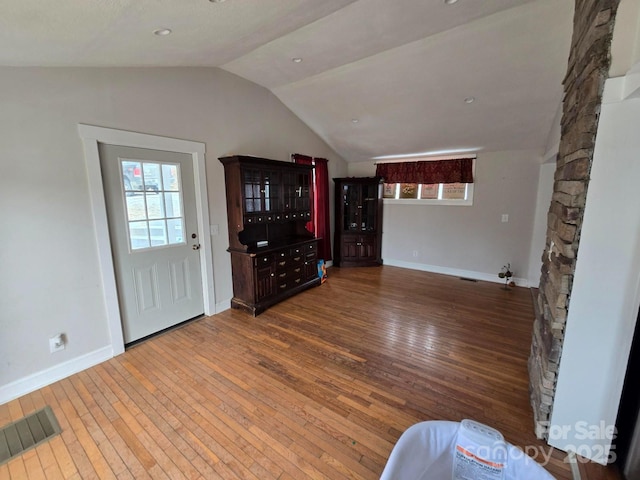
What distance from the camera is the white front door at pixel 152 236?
8.39ft

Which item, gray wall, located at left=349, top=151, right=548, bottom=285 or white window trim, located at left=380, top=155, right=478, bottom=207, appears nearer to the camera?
gray wall, located at left=349, top=151, right=548, bottom=285

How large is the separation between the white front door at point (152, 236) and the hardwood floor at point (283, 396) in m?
0.32

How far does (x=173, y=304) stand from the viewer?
3090mm

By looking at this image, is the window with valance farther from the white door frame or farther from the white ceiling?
the white door frame

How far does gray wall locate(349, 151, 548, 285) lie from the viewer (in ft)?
14.2

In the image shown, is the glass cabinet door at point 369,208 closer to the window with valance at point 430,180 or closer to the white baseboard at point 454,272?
the window with valance at point 430,180

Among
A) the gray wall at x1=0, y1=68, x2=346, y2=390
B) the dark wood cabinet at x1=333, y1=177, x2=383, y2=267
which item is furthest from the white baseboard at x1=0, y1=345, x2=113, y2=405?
the dark wood cabinet at x1=333, y1=177, x2=383, y2=267

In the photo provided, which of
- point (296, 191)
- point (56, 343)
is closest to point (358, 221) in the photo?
point (296, 191)

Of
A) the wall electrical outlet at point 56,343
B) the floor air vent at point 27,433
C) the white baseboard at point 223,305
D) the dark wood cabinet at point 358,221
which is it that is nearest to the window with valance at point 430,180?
the dark wood cabinet at point 358,221

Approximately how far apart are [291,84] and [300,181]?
1293 mm

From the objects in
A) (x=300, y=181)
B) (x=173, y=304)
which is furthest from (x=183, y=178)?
(x=300, y=181)

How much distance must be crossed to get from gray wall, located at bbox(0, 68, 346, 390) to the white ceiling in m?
0.18

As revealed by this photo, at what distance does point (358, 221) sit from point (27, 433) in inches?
194

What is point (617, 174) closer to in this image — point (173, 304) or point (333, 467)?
point (333, 467)
